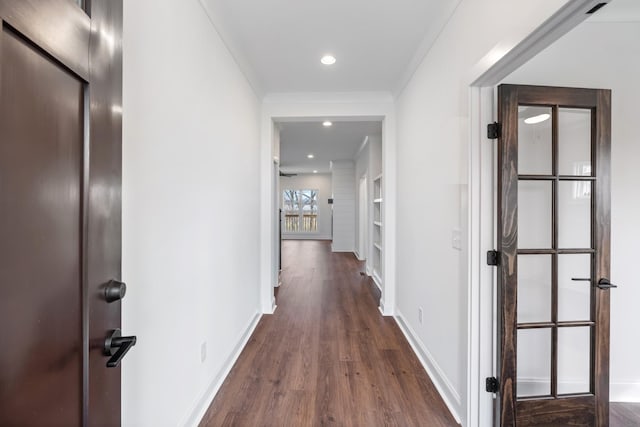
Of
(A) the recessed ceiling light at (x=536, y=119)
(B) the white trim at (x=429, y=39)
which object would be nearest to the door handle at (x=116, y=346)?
(A) the recessed ceiling light at (x=536, y=119)

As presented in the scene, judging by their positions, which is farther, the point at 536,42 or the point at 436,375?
the point at 436,375

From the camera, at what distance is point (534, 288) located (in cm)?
161

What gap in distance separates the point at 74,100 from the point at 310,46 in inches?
83.4

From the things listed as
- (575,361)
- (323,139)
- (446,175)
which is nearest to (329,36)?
(446,175)

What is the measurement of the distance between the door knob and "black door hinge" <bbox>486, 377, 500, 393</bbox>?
1842 millimetres

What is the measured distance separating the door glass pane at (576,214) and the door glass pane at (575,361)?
502 mm

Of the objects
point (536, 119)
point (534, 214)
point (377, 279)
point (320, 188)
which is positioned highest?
point (320, 188)

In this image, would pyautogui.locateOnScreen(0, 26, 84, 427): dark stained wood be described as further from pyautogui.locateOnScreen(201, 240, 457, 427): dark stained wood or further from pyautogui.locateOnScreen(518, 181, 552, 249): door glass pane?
pyautogui.locateOnScreen(518, 181, 552, 249): door glass pane

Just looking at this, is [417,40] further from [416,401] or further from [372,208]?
[372,208]

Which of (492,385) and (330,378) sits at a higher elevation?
(492,385)

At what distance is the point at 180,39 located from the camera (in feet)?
4.99

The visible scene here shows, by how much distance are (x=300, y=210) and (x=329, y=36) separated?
31.8ft

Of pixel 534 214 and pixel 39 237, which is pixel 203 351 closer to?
pixel 39 237

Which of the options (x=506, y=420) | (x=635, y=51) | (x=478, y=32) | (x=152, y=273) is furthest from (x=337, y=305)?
(x=635, y=51)
